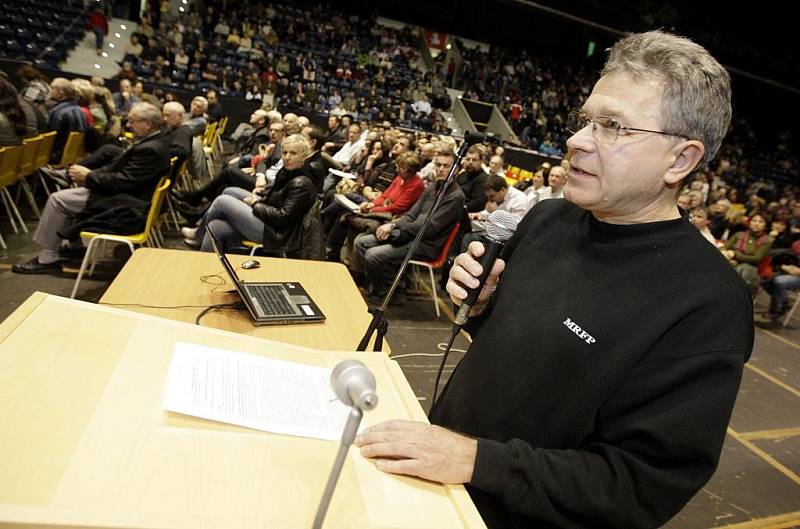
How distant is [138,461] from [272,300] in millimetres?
1303

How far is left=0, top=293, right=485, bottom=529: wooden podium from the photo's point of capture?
58cm

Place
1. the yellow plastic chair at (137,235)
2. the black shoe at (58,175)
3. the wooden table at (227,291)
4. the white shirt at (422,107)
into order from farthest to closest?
the white shirt at (422,107), the black shoe at (58,175), the yellow plastic chair at (137,235), the wooden table at (227,291)

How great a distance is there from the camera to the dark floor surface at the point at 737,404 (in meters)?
2.69

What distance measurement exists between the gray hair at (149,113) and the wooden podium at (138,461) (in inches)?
143

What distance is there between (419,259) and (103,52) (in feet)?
45.5

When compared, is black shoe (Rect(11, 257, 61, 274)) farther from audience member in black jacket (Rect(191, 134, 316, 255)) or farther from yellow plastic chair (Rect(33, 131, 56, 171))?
yellow plastic chair (Rect(33, 131, 56, 171))

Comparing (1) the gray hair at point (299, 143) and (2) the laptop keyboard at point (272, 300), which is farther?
(1) the gray hair at point (299, 143)

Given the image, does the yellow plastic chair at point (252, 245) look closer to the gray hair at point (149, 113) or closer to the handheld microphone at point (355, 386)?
the gray hair at point (149, 113)

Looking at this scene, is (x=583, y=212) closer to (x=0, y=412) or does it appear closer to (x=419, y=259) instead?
(x=0, y=412)

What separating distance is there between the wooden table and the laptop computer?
0.03 meters

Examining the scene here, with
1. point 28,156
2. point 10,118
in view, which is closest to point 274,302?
point 28,156

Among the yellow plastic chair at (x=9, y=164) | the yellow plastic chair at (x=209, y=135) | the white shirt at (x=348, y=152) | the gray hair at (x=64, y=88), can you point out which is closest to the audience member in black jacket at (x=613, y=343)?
the yellow plastic chair at (x=9, y=164)

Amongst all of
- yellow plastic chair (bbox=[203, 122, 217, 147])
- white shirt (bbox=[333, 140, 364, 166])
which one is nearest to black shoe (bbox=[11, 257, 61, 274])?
yellow plastic chair (bbox=[203, 122, 217, 147])

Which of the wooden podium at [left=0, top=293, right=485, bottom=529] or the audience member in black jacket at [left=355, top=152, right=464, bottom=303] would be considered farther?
the audience member in black jacket at [left=355, top=152, right=464, bottom=303]
